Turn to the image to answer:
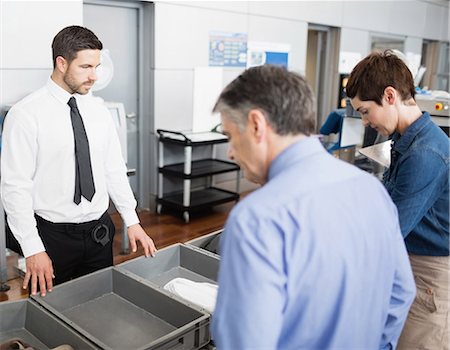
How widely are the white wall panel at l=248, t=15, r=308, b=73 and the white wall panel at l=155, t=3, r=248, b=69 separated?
1.13 feet

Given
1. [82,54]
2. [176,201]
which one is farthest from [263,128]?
[176,201]

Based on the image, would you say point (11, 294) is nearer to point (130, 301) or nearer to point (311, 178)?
point (130, 301)

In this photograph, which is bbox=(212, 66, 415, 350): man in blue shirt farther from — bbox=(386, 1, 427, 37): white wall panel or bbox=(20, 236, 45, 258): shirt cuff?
bbox=(386, 1, 427, 37): white wall panel

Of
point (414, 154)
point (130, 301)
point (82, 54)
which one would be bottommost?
point (130, 301)

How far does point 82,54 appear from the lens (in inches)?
73.0

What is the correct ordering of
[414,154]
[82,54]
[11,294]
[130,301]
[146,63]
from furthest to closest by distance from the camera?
1. [146,63]
2. [11,294]
3. [82,54]
4. [130,301]
5. [414,154]

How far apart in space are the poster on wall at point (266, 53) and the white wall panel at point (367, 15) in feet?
4.54

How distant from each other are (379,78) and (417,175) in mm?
309

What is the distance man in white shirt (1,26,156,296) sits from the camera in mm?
1718

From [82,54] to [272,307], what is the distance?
1.41m

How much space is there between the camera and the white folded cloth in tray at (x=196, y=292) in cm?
159

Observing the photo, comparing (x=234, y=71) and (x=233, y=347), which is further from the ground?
(x=234, y=71)

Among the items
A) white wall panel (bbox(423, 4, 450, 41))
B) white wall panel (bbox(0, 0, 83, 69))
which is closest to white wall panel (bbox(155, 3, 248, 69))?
white wall panel (bbox(0, 0, 83, 69))

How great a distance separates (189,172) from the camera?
4.58 metres
